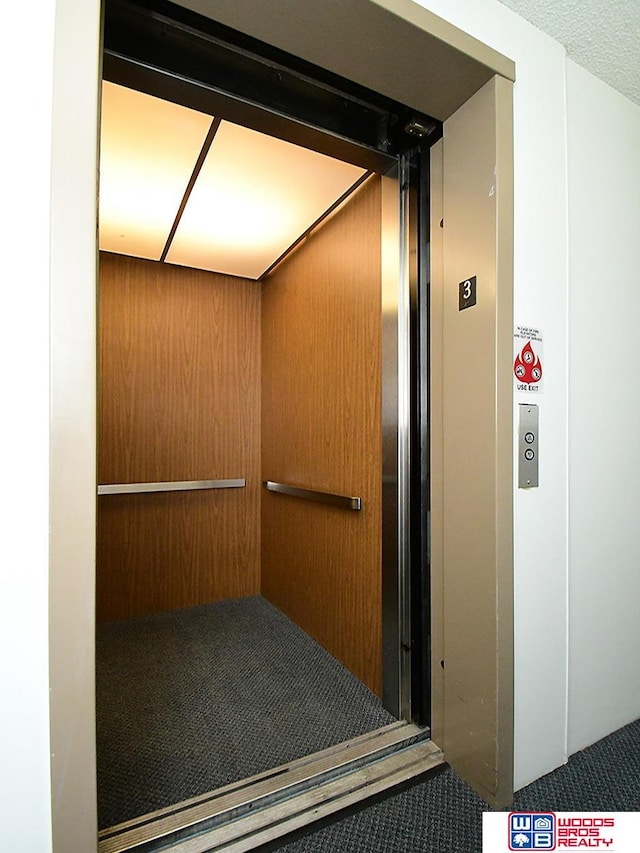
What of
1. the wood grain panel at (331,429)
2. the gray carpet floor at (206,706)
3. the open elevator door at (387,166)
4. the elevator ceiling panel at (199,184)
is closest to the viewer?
the open elevator door at (387,166)

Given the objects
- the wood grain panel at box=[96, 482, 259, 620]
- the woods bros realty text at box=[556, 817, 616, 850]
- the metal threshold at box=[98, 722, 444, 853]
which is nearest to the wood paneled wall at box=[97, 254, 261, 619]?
the wood grain panel at box=[96, 482, 259, 620]

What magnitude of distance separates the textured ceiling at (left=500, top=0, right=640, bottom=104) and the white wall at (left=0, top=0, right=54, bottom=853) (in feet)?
4.89

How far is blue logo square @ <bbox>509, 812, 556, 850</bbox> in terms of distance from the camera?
3.83 feet

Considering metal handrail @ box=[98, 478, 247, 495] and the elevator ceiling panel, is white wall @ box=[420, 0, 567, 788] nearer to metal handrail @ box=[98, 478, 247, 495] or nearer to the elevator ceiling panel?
the elevator ceiling panel

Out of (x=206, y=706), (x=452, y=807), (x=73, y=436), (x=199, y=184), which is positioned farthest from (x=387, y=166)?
(x=206, y=706)

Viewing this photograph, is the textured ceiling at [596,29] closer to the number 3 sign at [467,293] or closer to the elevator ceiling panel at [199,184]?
the elevator ceiling panel at [199,184]

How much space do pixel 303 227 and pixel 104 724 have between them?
2.62m

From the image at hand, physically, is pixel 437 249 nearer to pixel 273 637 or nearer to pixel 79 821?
pixel 79 821

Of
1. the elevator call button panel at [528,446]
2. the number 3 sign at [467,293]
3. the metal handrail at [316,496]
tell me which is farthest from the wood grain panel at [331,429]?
the elevator call button panel at [528,446]

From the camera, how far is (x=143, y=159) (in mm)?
1792

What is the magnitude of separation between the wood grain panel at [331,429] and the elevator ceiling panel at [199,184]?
0.76 feet

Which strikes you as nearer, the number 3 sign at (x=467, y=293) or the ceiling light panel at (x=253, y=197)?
the number 3 sign at (x=467, y=293)

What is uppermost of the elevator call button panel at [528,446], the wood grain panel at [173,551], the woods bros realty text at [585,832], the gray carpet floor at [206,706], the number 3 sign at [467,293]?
the number 3 sign at [467,293]

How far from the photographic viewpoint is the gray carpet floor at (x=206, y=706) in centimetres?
146
